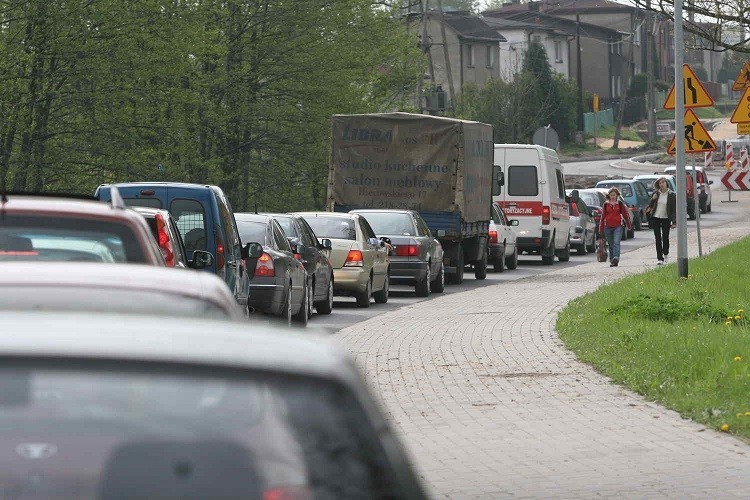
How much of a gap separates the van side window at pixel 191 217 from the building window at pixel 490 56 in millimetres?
96901

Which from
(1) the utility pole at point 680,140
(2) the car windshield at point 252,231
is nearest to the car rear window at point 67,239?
(2) the car windshield at point 252,231

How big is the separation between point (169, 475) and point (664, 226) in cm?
2979

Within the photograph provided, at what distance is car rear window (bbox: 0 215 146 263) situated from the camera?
21.6 ft

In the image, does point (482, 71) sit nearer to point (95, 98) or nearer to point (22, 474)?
point (95, 98)

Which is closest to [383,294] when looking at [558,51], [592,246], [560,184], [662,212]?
[662,212]

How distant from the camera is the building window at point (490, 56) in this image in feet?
367

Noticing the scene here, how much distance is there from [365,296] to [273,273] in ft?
17.8

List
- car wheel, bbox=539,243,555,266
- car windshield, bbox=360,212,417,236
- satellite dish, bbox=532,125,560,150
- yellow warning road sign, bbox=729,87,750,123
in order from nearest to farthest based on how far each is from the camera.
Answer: yellow warning road sign, bbox=729,87,750,123 < car windshield, bbox=360,212,417,236 < car wheel, bbox=539,243,555,266 < satellite dish, bbox=532,125,560,150

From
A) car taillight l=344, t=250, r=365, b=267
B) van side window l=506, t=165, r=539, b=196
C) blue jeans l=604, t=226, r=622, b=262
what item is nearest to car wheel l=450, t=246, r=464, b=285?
blue jeans l=604, t=226, r=622, b=262

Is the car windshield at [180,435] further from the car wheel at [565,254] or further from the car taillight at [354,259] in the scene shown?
the car wheel at [565,254]

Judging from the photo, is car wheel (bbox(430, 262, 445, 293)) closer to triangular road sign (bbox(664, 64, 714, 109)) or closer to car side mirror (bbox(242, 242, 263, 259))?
triangular road sign (bbox(664, 64, 714, 109))

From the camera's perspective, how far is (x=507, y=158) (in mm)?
36188

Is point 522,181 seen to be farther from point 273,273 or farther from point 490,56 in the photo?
point 490,56

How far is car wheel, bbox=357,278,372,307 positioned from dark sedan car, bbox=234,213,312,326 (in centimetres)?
378
